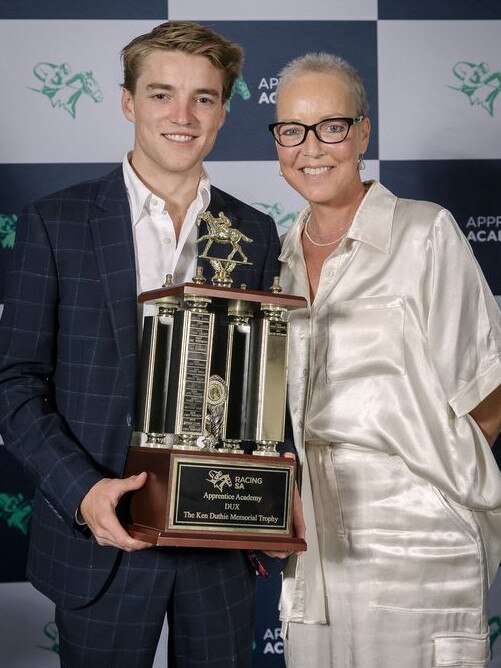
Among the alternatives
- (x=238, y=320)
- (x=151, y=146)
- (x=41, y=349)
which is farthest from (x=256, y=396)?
(x=151, y=146)

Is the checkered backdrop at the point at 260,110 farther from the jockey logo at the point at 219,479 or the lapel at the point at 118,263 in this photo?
the jockey logo at the point at 219,479

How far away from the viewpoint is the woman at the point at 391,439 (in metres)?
1.99

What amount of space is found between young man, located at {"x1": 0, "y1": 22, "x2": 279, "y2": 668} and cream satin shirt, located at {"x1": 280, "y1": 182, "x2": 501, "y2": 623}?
0.23 meters

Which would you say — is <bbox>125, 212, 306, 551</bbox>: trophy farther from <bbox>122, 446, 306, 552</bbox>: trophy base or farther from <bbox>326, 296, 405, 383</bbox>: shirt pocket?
<bbox>326, 296, 405, 383</bbox>: shirt pocket

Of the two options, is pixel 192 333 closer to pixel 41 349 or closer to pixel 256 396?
pixel 256 396

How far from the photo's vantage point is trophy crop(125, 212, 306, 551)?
A: 1758mm

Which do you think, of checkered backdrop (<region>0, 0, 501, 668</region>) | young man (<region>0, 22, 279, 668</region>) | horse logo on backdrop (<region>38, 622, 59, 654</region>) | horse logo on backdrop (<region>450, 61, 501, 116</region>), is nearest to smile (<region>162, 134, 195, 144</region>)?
young man (<region>0, 22, 279, 668</region>)

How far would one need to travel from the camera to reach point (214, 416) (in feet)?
6.03

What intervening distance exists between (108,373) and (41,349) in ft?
0.42

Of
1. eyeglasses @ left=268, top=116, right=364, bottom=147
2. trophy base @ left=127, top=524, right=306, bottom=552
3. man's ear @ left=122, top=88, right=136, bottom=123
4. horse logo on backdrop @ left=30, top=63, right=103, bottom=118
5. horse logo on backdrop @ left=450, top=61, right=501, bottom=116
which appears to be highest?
horse logo on backdrop @ left=450, top=61, right=501, bottom=116

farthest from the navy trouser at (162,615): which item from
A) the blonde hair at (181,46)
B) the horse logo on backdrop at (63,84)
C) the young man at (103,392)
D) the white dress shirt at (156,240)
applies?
the horse logo on backdrop at (63,84)

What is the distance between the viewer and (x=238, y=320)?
190 cm

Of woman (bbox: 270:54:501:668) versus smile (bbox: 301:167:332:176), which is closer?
woman (bbox: 270:54:501:668)

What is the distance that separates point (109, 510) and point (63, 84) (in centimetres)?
154
